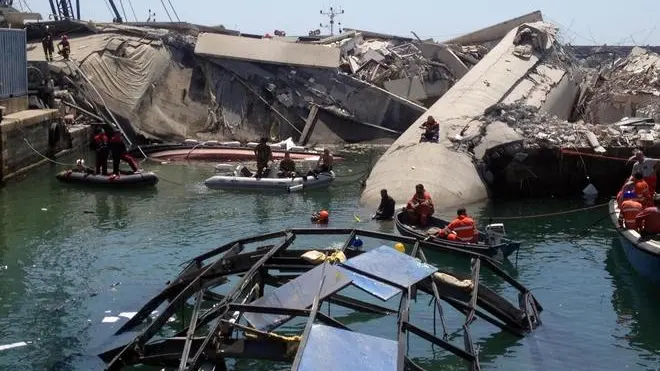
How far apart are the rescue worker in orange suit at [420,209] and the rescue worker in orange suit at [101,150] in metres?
11.6

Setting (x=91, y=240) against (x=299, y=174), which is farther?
(x=299, y=174)

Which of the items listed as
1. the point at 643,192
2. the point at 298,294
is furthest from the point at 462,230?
the point at 298,294

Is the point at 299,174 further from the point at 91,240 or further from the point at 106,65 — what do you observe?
the point at 106,65

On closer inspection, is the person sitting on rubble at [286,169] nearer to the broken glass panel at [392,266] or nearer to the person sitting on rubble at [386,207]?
the person sitting on rubble at [386,207]

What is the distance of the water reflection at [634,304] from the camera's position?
50.2ft

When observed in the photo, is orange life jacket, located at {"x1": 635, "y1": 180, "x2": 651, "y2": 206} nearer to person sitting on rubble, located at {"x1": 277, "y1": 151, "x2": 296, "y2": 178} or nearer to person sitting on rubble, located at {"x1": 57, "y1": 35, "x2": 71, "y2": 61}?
person sitting on rubble, located at {"x1": 277, "y1": 151, "x2": 296, "y2": 178}

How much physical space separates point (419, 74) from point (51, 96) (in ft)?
63.4

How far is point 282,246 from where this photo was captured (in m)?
13.3

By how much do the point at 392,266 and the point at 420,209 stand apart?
930cm

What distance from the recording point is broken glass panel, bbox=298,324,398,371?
8586 mm

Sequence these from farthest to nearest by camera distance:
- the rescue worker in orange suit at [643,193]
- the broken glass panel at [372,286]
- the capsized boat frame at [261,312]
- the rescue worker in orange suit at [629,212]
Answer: the rescue worker in orange suit at [643,193] < the rescue worker in orange suit at [629,212] < the broken glass panel at [372,286] < the capsized boat frame at [261,312]

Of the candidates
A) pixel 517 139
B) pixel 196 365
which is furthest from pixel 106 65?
pixel 196 365

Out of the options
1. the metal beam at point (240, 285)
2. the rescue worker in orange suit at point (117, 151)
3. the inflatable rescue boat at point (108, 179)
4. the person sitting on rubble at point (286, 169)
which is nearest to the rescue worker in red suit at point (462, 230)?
the metal beam at point (240, 285)

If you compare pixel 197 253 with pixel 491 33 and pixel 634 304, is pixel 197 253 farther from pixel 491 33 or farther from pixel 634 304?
pixel 491 33
